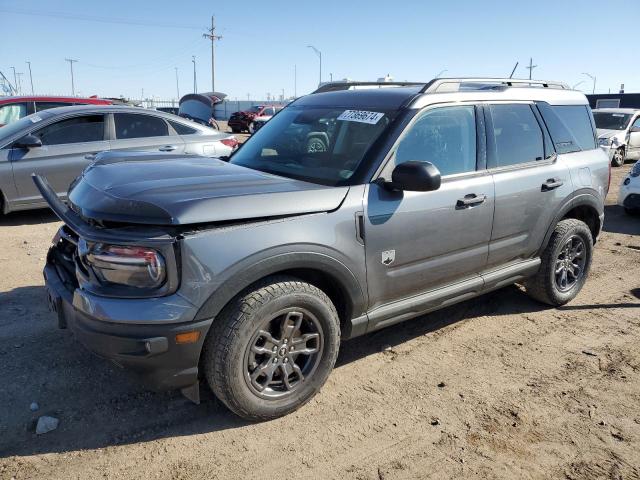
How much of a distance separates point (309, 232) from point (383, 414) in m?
1.17

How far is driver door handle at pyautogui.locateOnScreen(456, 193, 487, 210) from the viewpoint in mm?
3625

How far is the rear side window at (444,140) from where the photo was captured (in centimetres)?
348

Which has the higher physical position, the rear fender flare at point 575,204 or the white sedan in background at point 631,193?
the rear fender flare at point 575,204

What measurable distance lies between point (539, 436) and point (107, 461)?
2.31 m

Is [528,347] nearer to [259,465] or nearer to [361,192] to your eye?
[361,192]

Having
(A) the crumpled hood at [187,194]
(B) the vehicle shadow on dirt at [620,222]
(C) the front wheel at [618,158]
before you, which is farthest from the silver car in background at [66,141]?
(C) the front wheel at [618,158]

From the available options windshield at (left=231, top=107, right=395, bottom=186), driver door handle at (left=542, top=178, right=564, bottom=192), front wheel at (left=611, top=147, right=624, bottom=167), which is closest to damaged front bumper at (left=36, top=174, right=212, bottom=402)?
windshield at (left=231, top=107, right=395, bottom=186)

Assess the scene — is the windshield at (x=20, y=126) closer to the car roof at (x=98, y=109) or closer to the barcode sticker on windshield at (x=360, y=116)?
the car roof at (x=98, y=109)

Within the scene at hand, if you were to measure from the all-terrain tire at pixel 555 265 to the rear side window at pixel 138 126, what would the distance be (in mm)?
5660

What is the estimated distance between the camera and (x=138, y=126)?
778 cm

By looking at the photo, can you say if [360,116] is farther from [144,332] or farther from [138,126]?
[138,126]

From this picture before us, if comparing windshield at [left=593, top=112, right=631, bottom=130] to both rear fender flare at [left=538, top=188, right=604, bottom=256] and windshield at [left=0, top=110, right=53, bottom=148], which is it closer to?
rear fender flare at [left=538, top=188, right=604, bottom=256]

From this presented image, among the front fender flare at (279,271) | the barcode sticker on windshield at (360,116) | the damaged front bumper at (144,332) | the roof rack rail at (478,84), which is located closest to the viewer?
the damaged front bumper at (144,332)

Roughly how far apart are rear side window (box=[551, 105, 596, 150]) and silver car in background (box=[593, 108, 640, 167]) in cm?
1020
